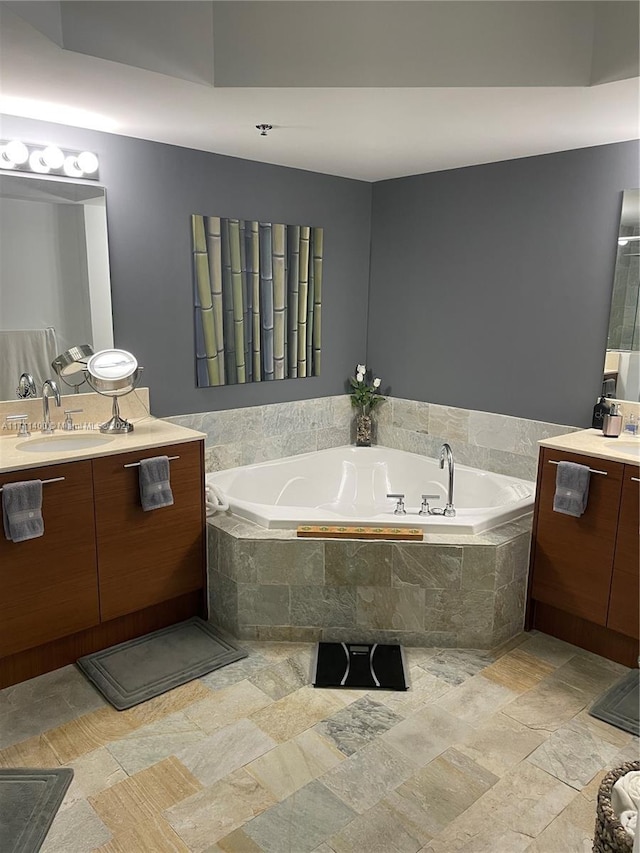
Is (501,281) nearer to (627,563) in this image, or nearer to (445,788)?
(627,563)

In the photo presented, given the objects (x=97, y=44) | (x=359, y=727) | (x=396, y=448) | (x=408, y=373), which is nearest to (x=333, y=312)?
(x=408, y=373)

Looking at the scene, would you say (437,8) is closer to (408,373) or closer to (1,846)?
(408,373)

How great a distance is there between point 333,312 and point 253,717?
2.69 m

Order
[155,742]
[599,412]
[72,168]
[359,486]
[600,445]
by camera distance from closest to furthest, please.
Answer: [155,742] < [600,445] < [72,168] < [599,412] < [359,486]

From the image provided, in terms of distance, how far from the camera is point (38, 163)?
297cm

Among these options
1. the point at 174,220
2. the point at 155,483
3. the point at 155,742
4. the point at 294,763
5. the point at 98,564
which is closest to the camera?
the point at 294,763

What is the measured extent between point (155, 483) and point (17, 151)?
1620 mm

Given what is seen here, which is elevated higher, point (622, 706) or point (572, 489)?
point (572, 489)

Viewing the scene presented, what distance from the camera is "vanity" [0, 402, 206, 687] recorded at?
2541 mm

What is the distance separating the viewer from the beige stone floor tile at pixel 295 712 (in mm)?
2424

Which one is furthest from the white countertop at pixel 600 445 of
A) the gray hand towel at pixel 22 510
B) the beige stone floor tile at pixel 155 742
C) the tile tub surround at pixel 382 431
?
the gray hand towel at pixel 22 510

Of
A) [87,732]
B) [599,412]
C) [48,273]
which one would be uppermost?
[48,273]

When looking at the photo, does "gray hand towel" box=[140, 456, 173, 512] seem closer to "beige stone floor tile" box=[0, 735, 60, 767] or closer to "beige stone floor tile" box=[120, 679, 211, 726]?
"beige stone floor tile" box=[120, 679, 211, 726]

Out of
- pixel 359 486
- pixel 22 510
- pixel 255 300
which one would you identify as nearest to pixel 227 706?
pixel 22 510
